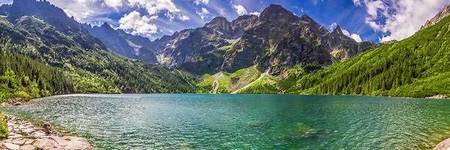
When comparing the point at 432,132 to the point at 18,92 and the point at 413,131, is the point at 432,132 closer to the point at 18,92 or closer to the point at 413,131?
the point at 413,131

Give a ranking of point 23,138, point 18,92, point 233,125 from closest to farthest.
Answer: point 23,138, point 233,125, point 18,92

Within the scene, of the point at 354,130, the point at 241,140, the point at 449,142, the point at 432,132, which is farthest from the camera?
the point at 354,130

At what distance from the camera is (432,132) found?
71.8m

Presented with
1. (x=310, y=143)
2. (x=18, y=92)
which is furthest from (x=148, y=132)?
(x=18, y=92)

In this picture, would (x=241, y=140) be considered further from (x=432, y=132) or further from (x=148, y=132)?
(x=432, y=132)

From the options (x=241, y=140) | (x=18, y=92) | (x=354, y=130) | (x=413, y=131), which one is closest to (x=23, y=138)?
(x=241, y=140)

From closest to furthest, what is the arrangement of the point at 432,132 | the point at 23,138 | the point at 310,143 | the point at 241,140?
the point at 23,138 → the point at 310,143 → the point at 241,140 → the point at 432,132

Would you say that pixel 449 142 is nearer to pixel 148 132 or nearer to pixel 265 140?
pixel 265 140

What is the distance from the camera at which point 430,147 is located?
5788 centimetres

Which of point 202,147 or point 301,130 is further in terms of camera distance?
point 301,130

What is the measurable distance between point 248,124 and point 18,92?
15044cm

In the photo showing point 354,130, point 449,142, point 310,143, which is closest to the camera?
point 449,142

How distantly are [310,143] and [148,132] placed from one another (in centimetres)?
3150

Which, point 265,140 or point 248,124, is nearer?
point 265,140
